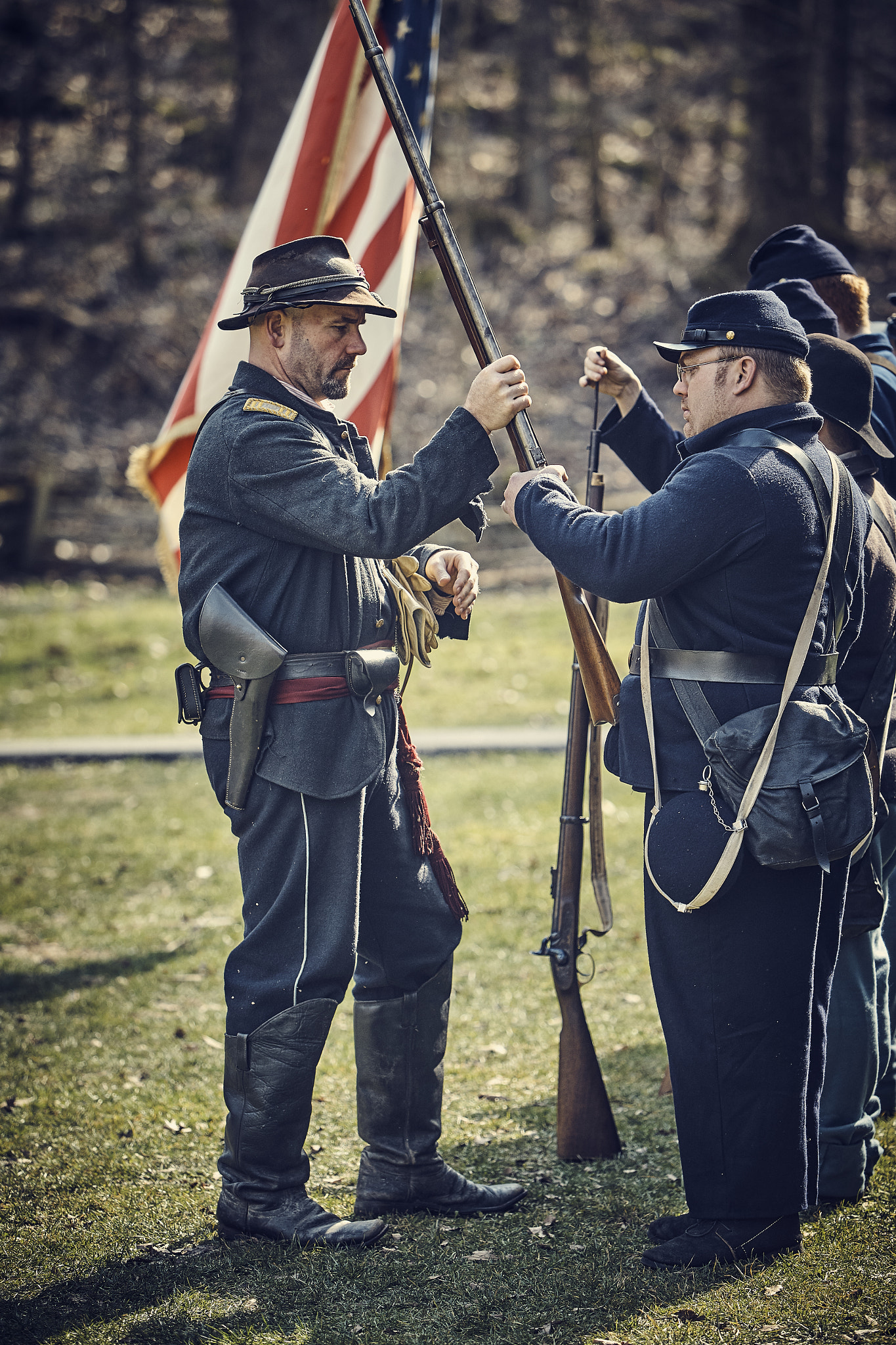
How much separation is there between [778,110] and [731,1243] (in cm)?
1500

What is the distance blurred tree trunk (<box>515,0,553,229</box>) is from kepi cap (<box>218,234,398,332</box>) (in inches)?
806

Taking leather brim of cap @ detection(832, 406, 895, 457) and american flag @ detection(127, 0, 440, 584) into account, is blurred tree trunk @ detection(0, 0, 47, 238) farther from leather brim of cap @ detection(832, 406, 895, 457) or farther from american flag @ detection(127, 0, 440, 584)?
leather brim of cap @ detection(832, 406, 895, 457)

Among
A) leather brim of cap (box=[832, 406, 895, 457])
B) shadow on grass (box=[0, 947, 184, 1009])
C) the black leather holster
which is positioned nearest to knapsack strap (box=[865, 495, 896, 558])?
leather brim of cap (box=[832, 406, 895, 457])

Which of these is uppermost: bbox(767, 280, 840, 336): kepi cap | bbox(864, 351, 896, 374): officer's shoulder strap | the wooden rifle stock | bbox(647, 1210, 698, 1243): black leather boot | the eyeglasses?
bbox(767, 280, 840, 336): kepi cap

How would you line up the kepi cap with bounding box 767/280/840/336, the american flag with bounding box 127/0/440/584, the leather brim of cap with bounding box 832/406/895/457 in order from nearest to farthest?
the leather brim of cap with bounding box 832/406/895/457 → the kepi cap with bounding box 767/280/840/336 → the american flag with bounding box 127/0/440/584

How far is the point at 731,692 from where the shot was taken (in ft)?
10.8

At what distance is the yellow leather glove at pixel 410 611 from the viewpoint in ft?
12.6

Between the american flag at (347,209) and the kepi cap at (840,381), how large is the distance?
205cm

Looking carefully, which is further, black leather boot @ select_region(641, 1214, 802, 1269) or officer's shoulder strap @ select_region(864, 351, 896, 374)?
officer's shoulder strap @ select_region(864, 351, 896, 374)

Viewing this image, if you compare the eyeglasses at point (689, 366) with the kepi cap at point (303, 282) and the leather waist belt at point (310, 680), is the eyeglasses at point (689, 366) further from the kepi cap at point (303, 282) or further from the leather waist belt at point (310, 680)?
the leather waist belt at point (310, 680)

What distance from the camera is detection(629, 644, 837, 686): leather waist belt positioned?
3270 mm

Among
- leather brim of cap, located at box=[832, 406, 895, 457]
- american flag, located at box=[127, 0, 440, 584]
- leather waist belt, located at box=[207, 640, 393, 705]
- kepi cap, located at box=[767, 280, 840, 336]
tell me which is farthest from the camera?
american flag, located at box=[127, 0, 440, 584]

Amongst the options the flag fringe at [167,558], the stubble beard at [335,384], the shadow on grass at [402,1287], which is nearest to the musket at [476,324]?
the stubble beard at [335,384]

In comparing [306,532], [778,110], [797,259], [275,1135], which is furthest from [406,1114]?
[778,110]
